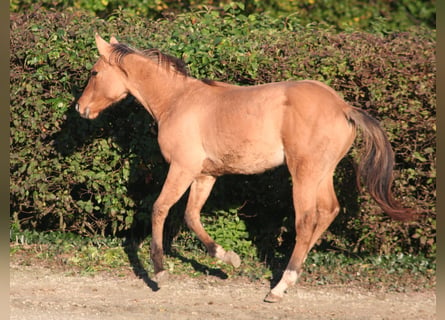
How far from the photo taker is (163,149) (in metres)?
7.04

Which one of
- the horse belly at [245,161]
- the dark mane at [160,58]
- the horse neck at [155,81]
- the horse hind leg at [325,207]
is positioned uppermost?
the dark mane at [160,58]

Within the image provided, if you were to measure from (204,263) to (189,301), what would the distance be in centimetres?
119

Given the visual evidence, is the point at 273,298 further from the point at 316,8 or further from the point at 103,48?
the point at 316,8

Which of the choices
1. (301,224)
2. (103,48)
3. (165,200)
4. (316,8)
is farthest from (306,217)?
(316,8)

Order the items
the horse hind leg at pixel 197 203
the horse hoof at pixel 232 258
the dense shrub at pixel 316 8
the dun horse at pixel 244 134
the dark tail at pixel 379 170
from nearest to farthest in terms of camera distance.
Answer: the dun horse at pixel 244 134
the dark tail at pixel 379 170
the horse hoof at pixel 232 258
the horse hind leg at pixel 197 203
the dense shrub at pixel 316 8

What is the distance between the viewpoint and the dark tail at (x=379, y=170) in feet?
21.9

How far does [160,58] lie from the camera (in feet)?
24.2

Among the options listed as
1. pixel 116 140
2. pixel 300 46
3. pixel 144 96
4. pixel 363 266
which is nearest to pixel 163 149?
pixel 144 96

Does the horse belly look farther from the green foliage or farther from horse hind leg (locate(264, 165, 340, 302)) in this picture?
the green foliage

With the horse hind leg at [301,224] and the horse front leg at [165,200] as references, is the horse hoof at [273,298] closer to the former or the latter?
the horse hind leg at [301,224]

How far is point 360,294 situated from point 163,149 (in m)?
2.24

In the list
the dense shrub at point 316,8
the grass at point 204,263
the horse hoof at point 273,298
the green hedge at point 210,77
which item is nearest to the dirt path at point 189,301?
the horse hoof at point 273,298

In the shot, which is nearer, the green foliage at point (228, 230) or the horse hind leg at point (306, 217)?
the horse hind leg at point (306, 217)

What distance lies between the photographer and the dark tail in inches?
263
